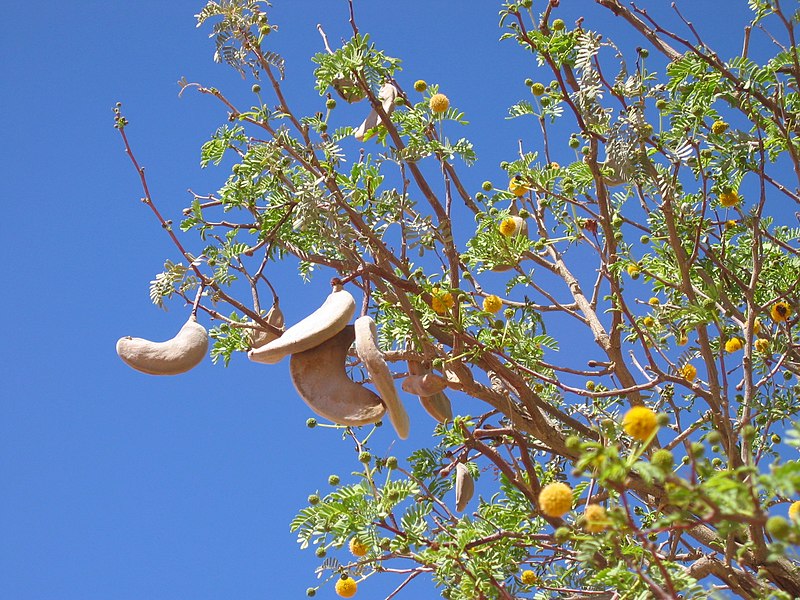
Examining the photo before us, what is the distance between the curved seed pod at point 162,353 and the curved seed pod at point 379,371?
435 millimetres

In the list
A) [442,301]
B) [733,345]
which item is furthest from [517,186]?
[733,345]

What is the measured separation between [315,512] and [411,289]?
29.1 inches

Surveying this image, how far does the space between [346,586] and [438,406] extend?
1.99 feet

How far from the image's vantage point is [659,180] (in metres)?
2.74

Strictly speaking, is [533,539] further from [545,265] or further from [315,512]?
[545,265]

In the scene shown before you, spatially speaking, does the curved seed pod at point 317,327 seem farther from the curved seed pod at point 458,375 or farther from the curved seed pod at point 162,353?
the curved seed pod at point 458,375

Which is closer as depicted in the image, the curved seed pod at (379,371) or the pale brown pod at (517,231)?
the curved seed pod at (379,371)

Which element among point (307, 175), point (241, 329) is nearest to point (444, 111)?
point (307, 175)

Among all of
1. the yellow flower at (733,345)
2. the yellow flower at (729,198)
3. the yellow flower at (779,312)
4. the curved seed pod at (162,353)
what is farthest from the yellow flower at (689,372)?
the curved seed pod at (162,353)

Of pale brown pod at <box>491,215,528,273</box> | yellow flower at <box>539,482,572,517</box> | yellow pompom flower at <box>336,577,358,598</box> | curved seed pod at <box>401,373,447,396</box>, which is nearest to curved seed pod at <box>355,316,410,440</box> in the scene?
curved seed pod at <box>401,373,447,396</box>

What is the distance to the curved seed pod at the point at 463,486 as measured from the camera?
307 centimetres

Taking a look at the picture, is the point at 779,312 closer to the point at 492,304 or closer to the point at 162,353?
the point at 492,304

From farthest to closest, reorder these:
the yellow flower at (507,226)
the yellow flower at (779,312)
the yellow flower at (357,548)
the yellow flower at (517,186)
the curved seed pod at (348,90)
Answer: the yellow flower at (517,186)
the yellow flower at (779,312)
the yellow flower at (507,226)
the curved seed pod at (348,90)
the yellow flower at (357,548)

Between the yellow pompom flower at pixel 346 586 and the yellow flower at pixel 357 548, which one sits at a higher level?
the yellow flower at pixel 357 548
